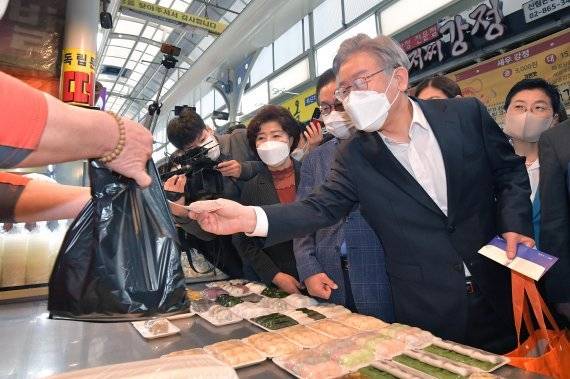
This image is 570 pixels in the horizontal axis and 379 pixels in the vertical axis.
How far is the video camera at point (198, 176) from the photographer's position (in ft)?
7.29

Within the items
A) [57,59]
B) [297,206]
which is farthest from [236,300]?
[57,59]

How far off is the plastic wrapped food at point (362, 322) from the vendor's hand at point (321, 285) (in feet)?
0.98

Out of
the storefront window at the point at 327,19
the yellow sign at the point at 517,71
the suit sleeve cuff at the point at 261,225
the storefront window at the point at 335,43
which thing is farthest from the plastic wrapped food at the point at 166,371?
the storefront window at the point at 327,19

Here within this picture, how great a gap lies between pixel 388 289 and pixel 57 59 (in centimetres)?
517

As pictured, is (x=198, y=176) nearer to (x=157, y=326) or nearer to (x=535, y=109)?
(x=157, y=326)

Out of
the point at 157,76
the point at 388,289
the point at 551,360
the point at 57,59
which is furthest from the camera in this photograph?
the point at 157,76

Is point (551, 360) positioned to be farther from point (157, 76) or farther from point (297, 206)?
point (157, 76)

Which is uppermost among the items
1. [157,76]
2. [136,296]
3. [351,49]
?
[157,76]

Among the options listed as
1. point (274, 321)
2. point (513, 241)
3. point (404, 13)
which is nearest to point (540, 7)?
point (404, 13)

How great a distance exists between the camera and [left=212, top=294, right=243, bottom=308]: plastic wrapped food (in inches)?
75.5

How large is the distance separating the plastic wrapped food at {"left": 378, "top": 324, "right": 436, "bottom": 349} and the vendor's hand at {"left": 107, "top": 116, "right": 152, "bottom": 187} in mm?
1010

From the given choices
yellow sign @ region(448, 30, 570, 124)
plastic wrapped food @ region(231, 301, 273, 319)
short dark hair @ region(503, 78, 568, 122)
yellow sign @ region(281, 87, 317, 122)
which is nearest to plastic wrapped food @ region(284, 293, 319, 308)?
plastic wrapped food @ region(231, 301, 273, 319)

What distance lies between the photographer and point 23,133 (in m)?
0.74

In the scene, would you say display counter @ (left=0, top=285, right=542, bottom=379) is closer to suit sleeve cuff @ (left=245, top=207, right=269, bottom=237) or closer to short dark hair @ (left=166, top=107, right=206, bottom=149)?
suit sleeve cuff @ (left=245, top=207, right=269, bottom=237)
